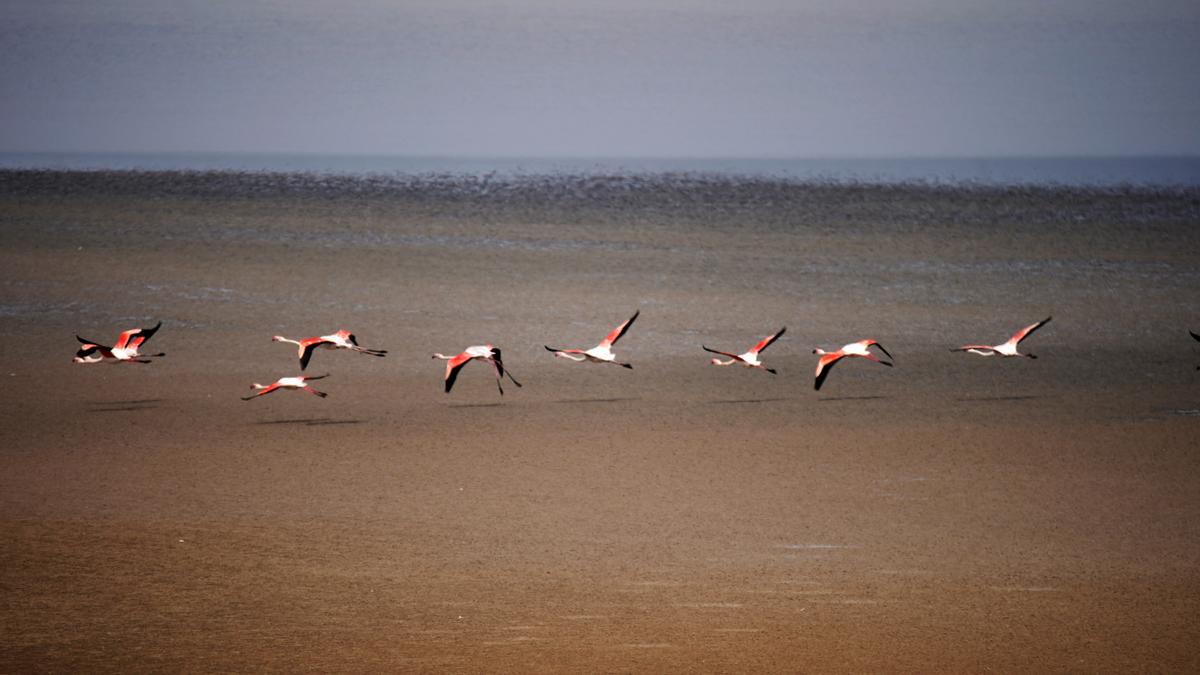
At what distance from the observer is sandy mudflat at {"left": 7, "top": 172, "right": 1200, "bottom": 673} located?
26.7 ft

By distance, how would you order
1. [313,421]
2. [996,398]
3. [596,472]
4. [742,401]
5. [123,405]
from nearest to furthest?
1. [596,472]
2. [313,421]
3. [123,405]
4. [742,401]
5. [996,398]

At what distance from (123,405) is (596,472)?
5012 millimetres

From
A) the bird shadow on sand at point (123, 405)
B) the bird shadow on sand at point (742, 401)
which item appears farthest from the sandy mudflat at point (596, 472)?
the bird shadow on sand at point (742, 401)

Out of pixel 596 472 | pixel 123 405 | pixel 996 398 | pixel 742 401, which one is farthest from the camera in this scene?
pixel 996 398

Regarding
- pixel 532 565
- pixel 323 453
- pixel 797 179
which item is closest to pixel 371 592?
pixel 532 565

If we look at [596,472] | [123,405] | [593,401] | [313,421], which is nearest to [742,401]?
[593,401]

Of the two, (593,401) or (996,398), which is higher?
(996,398)

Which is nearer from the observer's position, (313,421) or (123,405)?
Result: (313,421)

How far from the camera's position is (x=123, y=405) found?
44.8 feet

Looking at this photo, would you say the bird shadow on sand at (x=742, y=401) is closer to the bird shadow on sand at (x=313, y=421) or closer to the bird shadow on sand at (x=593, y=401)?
the bird shadow on sand at (x=593, y=401)

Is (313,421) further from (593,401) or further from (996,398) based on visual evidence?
(996,398)

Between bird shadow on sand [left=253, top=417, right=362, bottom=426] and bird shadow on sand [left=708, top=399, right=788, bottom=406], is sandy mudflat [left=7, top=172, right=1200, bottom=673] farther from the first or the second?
bird shadow on sand [left=708, top=399, right=788, bottom=406]

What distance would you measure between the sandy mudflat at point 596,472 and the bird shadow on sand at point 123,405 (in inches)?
1.9

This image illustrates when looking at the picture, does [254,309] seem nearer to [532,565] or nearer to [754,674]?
[532,565]
